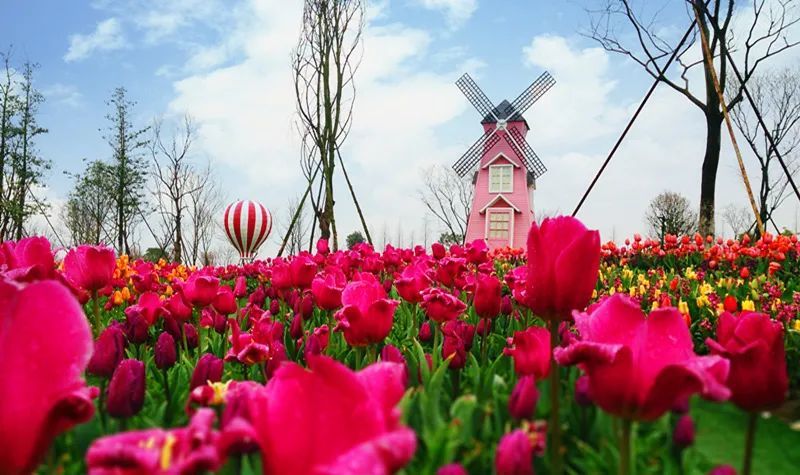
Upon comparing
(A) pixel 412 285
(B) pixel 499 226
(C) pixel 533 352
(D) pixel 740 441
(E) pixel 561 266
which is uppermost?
(B) pixel 499 226

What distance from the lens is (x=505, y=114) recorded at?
29047 millimetres

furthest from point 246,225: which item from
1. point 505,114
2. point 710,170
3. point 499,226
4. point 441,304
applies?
point 505,114

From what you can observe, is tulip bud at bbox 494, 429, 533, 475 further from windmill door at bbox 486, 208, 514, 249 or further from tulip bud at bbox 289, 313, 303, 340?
windmill door at bbox 486, 208, 514, 249

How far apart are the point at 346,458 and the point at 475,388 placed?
120 centimetres

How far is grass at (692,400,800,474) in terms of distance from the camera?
146 centimetres

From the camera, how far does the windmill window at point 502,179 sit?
28.3 m

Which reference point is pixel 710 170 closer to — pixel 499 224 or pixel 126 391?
pixel 499 224

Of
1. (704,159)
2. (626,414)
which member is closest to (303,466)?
(626,414)

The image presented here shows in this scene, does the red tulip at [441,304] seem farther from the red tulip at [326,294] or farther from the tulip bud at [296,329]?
the tulip bud at [296,329]

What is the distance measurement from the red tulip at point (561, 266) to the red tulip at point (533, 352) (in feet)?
0.80

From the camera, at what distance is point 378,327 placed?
1.89 m

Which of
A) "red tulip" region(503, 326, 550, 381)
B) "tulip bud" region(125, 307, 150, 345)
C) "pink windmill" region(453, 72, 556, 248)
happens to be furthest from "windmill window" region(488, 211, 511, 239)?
"red tulip" region(503, 326, 550, 381)

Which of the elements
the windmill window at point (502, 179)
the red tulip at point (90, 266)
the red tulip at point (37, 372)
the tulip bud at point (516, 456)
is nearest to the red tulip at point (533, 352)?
the tulip bud at point (516, 456)

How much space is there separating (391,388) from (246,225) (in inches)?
622
